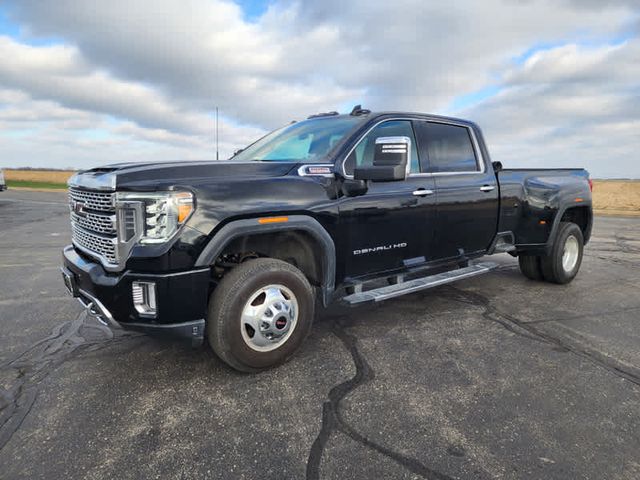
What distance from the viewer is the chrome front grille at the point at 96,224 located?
280cm

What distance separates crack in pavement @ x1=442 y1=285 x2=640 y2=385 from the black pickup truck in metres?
0.47

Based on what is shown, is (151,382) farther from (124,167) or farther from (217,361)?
(124,167)

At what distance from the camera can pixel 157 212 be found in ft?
8.72

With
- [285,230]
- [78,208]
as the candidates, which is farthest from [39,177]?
[285,230]

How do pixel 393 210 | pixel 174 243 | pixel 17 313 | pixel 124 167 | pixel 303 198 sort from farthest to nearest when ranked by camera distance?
pixel 17 313, pixel 393 210, pixel 303 198, pixel 124 167, pixel 174 243

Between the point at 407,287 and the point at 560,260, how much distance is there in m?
2.91

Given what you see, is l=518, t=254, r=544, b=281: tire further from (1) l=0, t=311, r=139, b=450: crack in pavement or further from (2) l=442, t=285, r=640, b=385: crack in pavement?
(1) l=0, t=311, r=139, b=450: crack in pavement

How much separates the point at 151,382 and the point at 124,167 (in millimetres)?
1523

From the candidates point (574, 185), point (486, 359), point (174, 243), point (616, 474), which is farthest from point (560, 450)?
point (574, 185)

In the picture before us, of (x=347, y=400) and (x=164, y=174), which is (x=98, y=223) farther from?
(x=347, y=400)

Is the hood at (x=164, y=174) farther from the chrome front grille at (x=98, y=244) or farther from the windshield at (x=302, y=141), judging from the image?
the windshield at (x=302, y=141)

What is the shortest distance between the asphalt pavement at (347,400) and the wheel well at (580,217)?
6.03ft

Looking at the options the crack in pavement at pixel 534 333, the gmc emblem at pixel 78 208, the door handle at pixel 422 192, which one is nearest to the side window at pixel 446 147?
the door handle at pixel 422 192

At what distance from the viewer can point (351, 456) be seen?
2.21 metres
